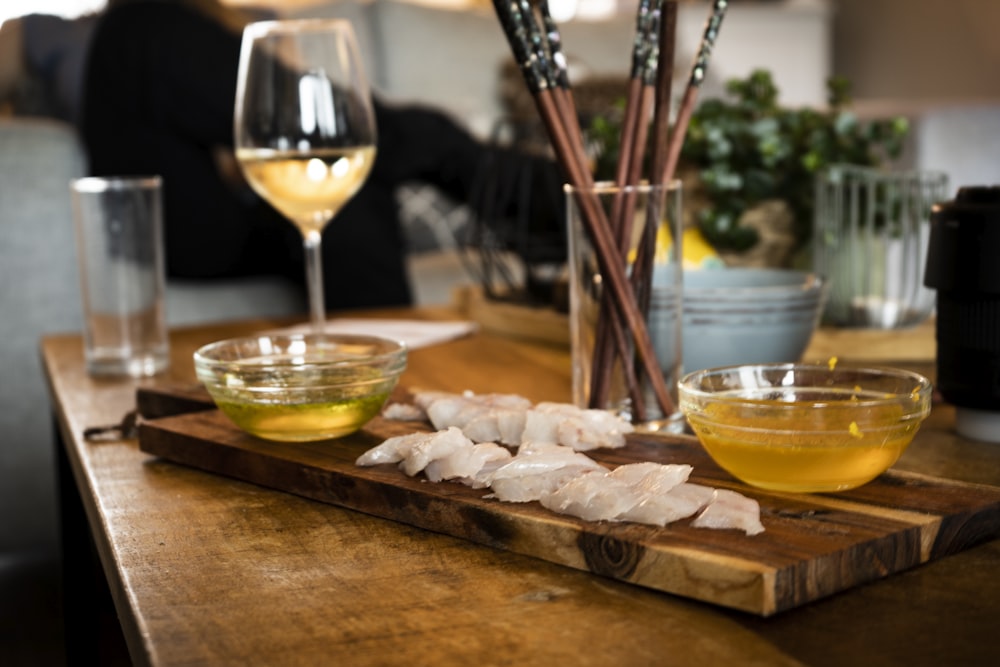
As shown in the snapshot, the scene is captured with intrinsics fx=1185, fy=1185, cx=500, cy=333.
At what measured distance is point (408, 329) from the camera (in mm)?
1326

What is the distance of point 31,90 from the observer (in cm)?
311

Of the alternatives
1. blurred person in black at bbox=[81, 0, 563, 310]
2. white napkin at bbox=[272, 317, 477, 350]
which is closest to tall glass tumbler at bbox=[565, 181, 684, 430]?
white napkin at bbox=[272, 317, 477, 350]

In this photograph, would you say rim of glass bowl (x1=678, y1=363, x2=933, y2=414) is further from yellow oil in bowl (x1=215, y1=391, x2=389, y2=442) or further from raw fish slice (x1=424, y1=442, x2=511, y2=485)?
yellow oil in bowl (x1=215, y1=391, x2=389, y2=442)

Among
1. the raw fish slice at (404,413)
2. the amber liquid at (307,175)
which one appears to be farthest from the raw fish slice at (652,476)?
the amber liquid at (307,175)

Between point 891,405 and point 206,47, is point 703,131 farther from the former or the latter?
point 206,47

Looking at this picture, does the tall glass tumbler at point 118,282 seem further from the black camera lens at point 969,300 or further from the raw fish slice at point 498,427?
the black camera lens at point 969,300

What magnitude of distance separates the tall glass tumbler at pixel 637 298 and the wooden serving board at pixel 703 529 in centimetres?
8

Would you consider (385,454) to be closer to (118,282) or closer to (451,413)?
(451,413)

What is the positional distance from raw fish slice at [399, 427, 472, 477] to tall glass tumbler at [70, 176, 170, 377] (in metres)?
0.63

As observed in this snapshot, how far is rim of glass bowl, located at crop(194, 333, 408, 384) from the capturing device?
71 cm

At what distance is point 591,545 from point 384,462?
174 millimetres

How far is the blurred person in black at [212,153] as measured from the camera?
7.36ft

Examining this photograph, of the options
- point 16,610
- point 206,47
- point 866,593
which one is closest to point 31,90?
point 206,47

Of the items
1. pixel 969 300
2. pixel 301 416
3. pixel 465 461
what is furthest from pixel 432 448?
pixel 969 300
